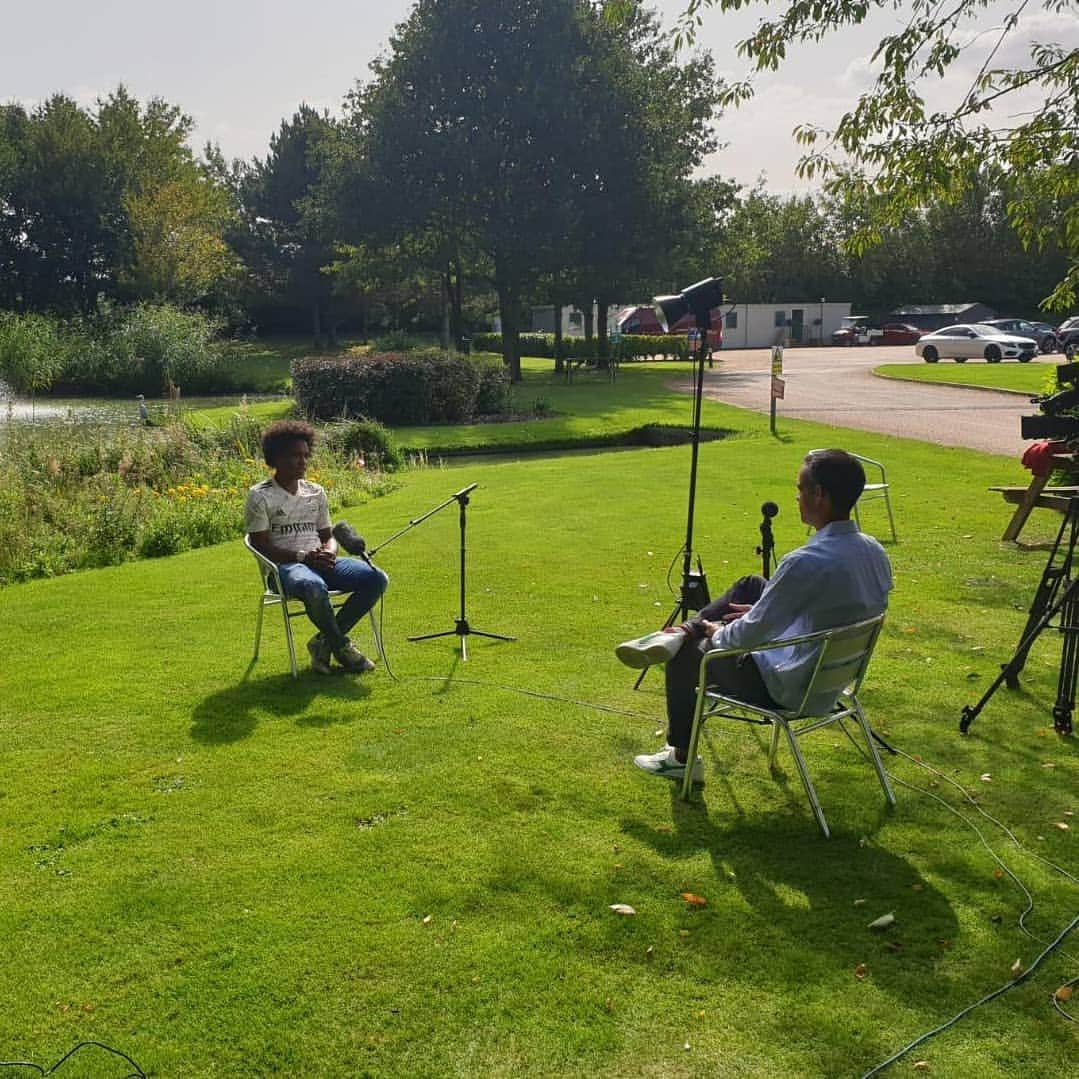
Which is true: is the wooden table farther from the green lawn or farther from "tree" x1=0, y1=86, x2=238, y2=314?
"tree" x1=0, y1=86, x2=238, y2=314

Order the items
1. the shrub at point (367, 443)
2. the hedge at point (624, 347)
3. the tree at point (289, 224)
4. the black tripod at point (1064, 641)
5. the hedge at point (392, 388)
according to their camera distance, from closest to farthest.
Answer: the black tripod at point (1064, 641) → the shrub at point (367, 443) → the hedge at point (392, 388) → the hedge at point (624, 347) → the tree at point (289, 224)

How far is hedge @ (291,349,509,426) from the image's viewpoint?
22562 mm

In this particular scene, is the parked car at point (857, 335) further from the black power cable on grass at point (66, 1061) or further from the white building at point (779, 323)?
the black power cable on grass at point (66, 1061)

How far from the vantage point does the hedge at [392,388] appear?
74.0ft

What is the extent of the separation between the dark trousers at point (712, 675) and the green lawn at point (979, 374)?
22997 mm

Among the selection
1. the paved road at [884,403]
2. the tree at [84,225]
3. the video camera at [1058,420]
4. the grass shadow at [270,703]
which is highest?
the tree at [84,225]

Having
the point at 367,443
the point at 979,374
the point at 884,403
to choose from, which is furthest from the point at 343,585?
the point at 979,374

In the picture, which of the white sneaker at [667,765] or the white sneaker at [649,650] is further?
the white sneaker at [667,765]

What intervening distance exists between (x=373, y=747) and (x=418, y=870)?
1.22 meters

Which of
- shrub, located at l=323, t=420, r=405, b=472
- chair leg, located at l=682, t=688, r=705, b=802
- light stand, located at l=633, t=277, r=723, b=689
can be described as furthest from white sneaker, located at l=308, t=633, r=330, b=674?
shrub, located at l=323, t=420, r=405, b=472

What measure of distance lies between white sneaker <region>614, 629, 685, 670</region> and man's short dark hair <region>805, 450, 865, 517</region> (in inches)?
31.7

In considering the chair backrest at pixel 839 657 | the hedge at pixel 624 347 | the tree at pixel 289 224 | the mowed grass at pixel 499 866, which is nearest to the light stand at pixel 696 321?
the mowed grass at pixel 499 866

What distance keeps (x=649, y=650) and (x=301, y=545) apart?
290cm

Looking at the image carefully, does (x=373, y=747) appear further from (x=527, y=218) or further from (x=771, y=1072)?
(x=527, y=218)
